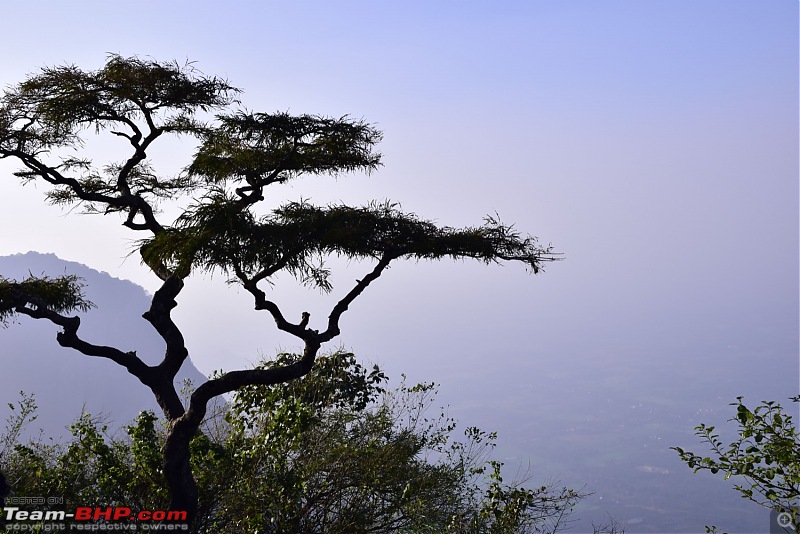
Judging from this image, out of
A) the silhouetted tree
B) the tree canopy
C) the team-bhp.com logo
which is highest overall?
the silhouetted tree

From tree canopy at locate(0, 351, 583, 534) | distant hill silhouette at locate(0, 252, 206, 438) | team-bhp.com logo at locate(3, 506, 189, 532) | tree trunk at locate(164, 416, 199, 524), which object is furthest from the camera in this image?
distant hill silhouette at locate(0, 252, 206, 438)

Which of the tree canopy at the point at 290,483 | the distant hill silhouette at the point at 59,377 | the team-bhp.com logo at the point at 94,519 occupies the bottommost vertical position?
the team-bhp.com logo at the point at 94,519

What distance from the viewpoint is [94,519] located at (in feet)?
22.8

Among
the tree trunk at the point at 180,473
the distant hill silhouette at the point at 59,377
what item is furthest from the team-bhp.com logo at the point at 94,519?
the distant hill silhouette at the point at 59,377

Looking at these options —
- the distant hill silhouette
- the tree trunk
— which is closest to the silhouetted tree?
the tree trunk

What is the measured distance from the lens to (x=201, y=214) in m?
7.61

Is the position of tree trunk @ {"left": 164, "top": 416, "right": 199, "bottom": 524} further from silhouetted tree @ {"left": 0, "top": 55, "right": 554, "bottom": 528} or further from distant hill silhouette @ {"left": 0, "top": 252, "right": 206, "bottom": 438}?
distant hill silhouette @ {"left": 0, "top": 252, "right": 206, "bottom": 438}

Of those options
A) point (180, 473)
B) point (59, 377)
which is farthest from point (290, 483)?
point (59, 377)

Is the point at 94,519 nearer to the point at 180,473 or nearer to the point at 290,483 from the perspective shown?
the point at 180,473

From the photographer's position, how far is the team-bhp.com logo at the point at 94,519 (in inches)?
259

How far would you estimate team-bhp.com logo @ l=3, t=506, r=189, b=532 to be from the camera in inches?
259

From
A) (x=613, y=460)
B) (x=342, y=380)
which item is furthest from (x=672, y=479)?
(x=342, y=380)

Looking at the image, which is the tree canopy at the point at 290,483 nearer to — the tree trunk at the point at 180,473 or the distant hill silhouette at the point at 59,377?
the tree trunk at the point at 180,473

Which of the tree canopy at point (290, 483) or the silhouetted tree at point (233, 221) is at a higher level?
the silhouetted tree at point (233, 221)
